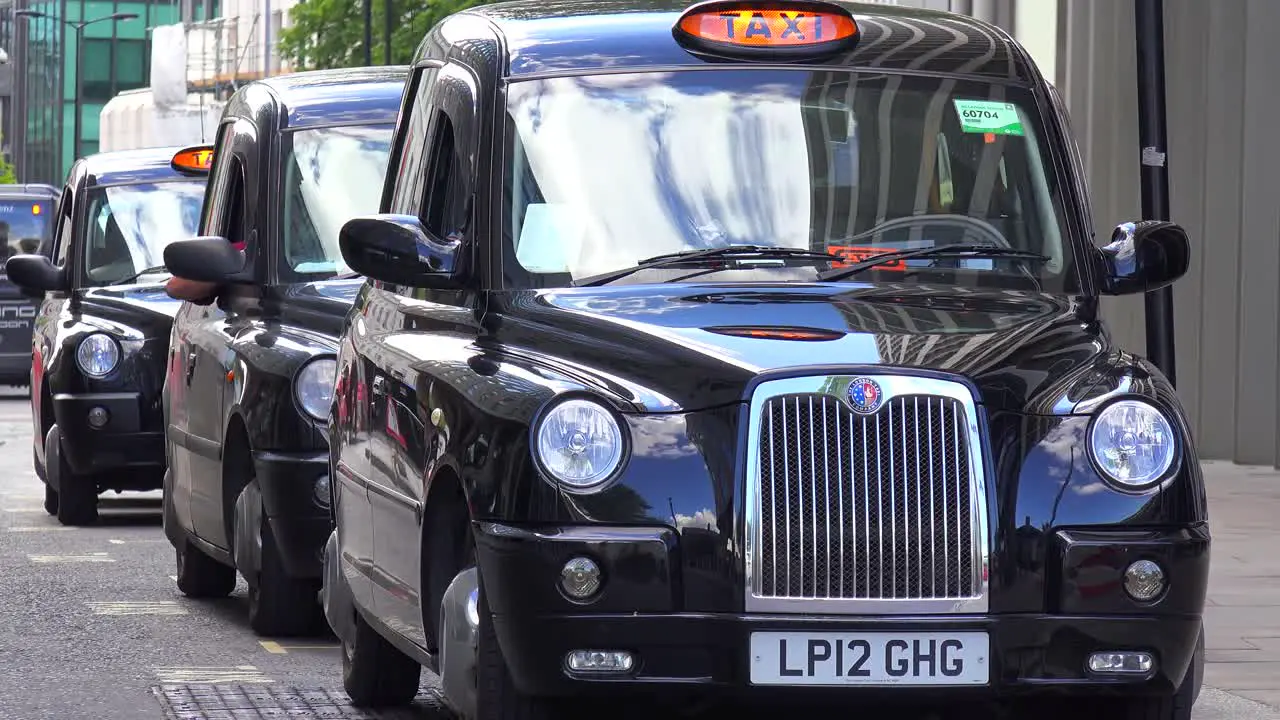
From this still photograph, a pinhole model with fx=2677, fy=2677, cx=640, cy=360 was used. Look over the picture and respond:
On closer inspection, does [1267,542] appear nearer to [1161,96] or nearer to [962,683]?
[1161,96]

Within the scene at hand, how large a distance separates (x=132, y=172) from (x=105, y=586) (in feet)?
15.1

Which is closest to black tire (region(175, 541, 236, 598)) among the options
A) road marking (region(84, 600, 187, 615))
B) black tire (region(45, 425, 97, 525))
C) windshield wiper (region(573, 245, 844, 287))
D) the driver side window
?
road marking (region(84, 600, 187, 615))

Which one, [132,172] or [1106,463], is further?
[132,172]

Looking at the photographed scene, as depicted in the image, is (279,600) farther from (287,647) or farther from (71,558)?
(71,558)

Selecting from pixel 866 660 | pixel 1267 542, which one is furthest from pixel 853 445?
pixel 1267 542

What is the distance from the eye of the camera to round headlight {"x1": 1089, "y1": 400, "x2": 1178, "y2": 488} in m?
5.37

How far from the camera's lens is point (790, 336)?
553 centimetres

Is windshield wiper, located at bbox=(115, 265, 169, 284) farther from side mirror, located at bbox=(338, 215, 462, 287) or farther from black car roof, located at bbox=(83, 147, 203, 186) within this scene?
side mirror, located at bbox=(338, 215, 462, 287)

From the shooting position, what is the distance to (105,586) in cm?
1149

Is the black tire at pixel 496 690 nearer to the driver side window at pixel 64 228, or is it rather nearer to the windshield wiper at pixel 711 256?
the windshield wiper at pixel 711 256

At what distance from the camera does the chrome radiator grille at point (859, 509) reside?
522 cm

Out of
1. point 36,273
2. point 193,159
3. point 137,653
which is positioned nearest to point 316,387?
point 137,653

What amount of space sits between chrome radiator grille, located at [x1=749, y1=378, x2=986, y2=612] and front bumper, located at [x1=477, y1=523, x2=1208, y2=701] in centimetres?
7

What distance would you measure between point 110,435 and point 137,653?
208 inches
